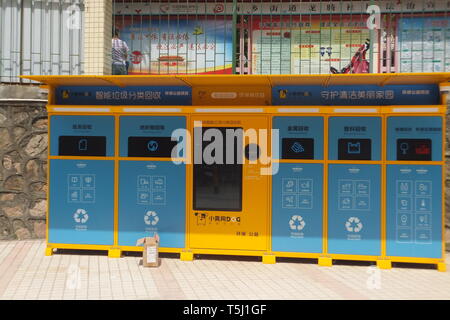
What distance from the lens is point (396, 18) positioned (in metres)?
11.4

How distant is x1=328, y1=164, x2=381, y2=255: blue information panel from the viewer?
7719 mm


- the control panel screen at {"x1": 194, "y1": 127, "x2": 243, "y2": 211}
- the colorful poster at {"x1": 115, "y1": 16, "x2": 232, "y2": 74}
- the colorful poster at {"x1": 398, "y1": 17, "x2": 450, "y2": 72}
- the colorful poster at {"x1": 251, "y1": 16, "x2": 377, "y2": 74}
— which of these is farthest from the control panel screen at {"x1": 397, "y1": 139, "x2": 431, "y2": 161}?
the colorful poster at {"x1": 115, "y1": 16, "x2": 232, "y2": 74}

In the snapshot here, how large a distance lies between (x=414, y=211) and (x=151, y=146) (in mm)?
4103

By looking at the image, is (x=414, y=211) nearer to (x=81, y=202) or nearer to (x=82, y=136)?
(x=81, y=202)

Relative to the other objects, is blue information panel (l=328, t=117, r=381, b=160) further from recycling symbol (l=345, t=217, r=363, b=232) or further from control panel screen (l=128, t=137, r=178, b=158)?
control panel screen (l=128, t=137, r=178, b=158)

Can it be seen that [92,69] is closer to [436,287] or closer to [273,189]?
[273,189]

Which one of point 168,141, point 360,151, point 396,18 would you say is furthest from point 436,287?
point 396,18

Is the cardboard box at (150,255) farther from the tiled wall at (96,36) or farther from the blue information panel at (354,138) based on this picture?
the tiled wall at (96,36)

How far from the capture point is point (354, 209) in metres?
7.77

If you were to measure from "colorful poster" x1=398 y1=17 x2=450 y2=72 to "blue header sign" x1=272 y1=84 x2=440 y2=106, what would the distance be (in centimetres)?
351

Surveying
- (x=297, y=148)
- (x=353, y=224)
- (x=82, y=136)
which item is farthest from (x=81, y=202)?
(x=353, y=224)
